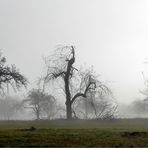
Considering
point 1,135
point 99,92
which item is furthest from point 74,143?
point 99,92

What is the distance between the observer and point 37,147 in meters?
18.5

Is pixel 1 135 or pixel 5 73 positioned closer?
pixel 1 135

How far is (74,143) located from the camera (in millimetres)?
19859

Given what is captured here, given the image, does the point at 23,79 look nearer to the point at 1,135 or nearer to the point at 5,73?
the point at 5,73

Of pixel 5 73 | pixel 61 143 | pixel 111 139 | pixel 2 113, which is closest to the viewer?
pixel 61 143

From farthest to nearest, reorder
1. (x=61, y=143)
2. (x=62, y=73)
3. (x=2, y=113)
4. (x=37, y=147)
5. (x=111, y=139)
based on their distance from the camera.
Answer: (x=2, y=113)
(x=62, y=73)
(x=111, y=139)
(x=61, y=143)
(x=37, y=147)

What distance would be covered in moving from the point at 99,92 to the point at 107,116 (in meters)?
5.29

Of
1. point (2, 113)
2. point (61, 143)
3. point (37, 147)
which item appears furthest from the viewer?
point (2, 113)

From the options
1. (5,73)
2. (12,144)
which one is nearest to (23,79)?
(5,73)

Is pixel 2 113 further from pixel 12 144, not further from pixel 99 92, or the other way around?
pixel 12 144

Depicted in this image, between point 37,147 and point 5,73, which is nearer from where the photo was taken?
point 37,147

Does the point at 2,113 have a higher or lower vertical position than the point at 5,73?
lower

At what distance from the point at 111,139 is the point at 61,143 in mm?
3489

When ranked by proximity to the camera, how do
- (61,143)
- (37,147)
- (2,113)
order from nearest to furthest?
(37,147), (61,143), (2,113)
